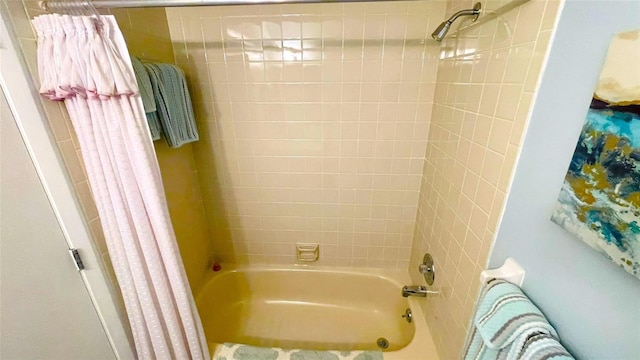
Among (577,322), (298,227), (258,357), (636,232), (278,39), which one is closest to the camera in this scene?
(636,232)

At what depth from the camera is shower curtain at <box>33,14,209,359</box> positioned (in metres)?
0.65

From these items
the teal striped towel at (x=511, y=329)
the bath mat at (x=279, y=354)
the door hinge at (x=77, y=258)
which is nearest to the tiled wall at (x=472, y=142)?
the teal striped towel at (x=511, y=329)

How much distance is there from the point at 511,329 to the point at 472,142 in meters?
0.58

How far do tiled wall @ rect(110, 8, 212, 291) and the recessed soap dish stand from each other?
2.04 feet

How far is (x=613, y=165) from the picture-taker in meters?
0.39

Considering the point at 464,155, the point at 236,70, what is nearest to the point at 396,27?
the point at 464,155

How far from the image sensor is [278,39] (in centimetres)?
125

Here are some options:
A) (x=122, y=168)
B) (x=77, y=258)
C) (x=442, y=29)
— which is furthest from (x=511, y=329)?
(x=77, y=258)

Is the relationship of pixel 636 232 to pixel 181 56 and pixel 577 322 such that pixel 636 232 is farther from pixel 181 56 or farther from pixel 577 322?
pixel 181 56

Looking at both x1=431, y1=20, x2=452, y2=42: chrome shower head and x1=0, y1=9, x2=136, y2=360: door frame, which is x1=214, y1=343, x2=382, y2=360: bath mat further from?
x1=431, y1=20, x2=452, y2=42: chrome shower head

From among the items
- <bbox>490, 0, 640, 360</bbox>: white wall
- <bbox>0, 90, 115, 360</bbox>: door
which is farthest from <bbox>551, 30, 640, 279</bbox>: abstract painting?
<bbox>0, 90, 115, 360</bbox>: door

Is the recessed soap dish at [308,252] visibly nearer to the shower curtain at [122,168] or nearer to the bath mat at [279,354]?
the bath mat at [279,354]

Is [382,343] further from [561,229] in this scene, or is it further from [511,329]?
[561,229]

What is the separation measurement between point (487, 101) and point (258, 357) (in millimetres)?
1390
